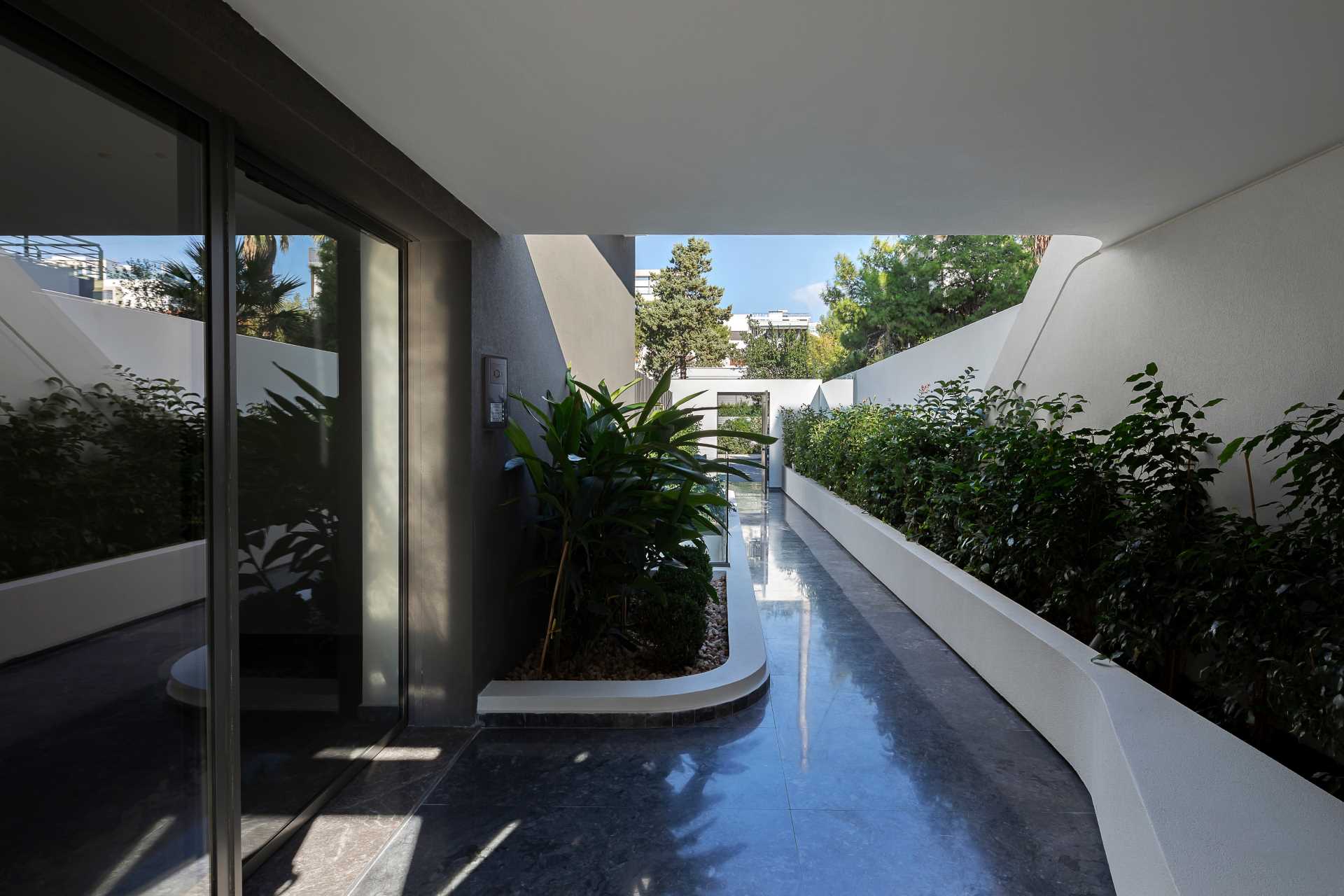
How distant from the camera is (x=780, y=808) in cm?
265

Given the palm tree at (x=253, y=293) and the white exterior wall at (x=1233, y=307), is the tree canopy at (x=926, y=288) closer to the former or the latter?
the white exterior wall at (x=1233, y=307)

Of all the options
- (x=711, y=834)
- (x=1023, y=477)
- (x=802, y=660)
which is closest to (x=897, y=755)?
(x=711, y=834)

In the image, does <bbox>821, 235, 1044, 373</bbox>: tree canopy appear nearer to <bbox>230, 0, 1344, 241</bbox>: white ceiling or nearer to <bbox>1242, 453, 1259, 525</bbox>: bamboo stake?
<bbox>1242, 453, 1259, 525</bbox>: bamboo stake

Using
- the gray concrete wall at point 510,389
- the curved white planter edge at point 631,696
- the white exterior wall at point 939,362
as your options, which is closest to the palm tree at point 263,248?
the gray concrete wall at point 510,389

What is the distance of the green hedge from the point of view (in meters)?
2.18

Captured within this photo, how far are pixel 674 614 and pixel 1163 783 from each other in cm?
220

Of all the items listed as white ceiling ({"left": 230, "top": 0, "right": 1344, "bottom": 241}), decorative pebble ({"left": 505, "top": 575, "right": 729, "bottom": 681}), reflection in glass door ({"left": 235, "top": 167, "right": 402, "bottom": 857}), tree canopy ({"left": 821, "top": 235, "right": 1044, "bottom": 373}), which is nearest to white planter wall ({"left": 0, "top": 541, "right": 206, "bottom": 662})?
reflection in glass door ({"left": 235, "top": 167, "right": 402, "bottom": 857})

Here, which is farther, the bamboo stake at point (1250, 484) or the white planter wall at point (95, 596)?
the bamboo stake at point (1250, 484)

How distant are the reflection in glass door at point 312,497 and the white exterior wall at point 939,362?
5.35 metres

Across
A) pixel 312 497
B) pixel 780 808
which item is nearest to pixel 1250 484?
pixel 780 808

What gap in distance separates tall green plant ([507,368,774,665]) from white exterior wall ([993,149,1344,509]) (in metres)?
2.07

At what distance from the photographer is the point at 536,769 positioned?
9.55 feet

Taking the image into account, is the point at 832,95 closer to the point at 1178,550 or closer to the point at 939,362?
the point at 1178,550

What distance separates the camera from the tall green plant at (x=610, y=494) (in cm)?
345
